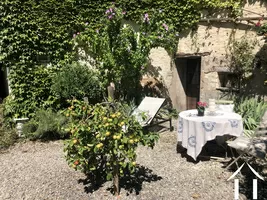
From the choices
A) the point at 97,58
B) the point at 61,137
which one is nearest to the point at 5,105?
the point at 61,137

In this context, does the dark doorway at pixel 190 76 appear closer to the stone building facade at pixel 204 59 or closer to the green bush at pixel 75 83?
the stone building facade at pixel 204 59

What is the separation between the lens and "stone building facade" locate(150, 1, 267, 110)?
6.32m

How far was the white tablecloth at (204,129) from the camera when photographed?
3787 mm

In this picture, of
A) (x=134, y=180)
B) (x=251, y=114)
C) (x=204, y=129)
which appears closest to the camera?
(x=134, y=180)

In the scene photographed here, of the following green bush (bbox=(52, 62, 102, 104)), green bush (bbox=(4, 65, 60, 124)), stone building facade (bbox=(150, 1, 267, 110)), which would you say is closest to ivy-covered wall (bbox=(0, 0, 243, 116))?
green bush (bbox=(4, 65, 60, 124))

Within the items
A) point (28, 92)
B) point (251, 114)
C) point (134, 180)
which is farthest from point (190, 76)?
point (134, 180)

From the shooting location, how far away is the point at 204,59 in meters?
6.95

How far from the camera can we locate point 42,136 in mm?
5555

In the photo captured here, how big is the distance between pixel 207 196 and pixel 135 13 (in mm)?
5560

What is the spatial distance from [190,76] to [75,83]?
3.73 m

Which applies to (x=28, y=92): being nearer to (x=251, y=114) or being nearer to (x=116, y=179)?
(x=116, y=179)

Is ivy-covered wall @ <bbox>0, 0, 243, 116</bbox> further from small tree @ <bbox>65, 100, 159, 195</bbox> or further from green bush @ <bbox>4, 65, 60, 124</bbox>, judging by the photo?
small tree @ <bbox>65, 100, 159, 195</bbox>

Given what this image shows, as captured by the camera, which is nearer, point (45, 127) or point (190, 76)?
point (45, 127)

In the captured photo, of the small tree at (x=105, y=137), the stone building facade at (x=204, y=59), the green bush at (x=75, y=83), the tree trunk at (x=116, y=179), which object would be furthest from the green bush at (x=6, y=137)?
the stone building facade at (x=204, y=59)
